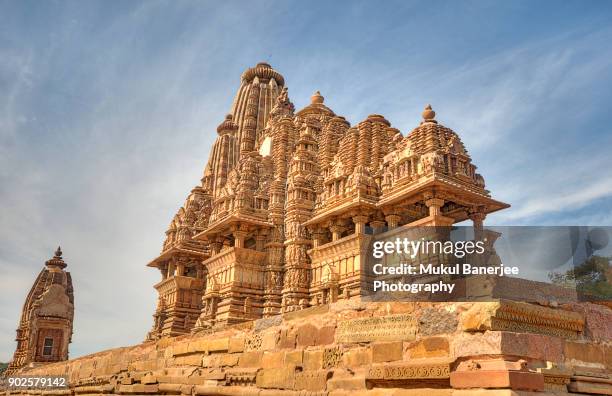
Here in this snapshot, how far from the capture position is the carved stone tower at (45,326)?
104ft

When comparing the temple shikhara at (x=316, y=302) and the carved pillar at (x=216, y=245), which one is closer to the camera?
the temple shikhara at (x=316, y=302)

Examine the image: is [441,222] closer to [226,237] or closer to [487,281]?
[487,281]

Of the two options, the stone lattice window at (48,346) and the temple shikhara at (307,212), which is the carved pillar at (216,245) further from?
the stone lattice window at (48,346)

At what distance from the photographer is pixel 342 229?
1930cm

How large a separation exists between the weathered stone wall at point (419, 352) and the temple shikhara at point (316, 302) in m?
0.02

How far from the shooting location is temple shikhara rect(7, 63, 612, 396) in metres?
5.29

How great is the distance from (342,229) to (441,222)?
4.78 meters

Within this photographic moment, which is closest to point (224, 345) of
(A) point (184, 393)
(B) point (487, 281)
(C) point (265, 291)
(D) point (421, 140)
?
(A) point (184, 393)

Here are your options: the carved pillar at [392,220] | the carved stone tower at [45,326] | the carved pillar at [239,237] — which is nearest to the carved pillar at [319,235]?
the carved pillar at [239,237]

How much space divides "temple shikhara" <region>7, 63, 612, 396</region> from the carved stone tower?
4.4 inches

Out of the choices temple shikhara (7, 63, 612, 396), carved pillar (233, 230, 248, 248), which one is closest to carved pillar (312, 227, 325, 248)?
temple shikhara (7, 63, 612, 396)

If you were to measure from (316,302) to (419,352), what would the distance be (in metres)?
13.5

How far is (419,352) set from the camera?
559cm

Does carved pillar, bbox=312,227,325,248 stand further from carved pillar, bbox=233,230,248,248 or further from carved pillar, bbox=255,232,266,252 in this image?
carved pillar, bbox=233,230,248,248
